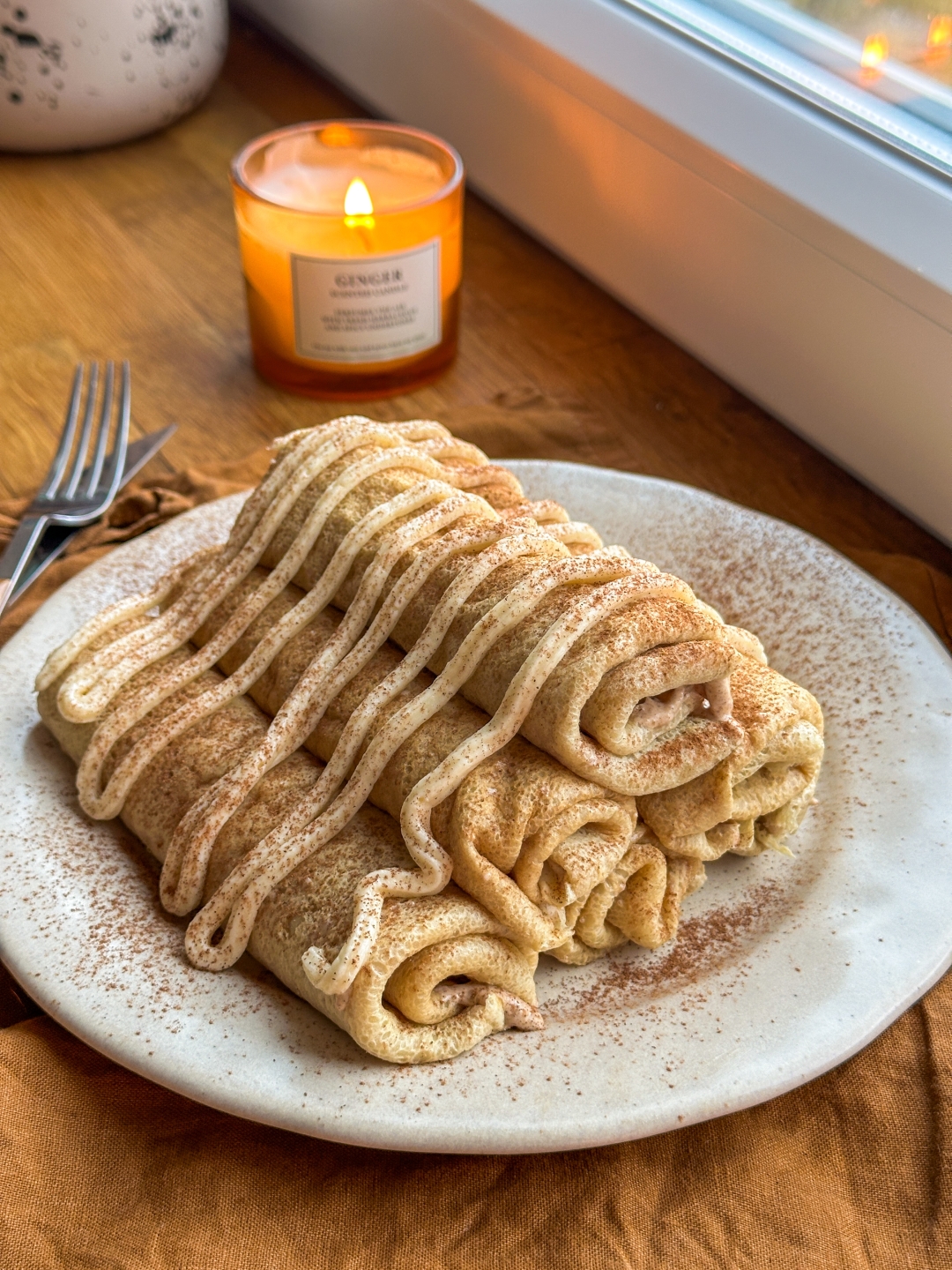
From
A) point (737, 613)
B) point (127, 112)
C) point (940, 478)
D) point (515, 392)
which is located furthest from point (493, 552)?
point (127, 112)

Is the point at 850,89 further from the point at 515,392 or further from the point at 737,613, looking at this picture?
the point at 737,613

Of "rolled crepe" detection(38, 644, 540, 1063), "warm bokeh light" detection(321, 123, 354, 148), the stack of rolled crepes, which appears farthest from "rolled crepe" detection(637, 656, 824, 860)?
"warm bokeh light" detection(321, 123, 354, 148)

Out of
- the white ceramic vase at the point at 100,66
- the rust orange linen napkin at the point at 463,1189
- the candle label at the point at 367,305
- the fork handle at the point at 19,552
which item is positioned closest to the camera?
the rust orange linen napkin at the point at 463,1189

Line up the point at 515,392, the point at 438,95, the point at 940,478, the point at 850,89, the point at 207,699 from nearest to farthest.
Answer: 1. the point at 207,699
2. the point at 940,478
3. the point at 850,89
4. the point at 515,392
5. the point at 438,95

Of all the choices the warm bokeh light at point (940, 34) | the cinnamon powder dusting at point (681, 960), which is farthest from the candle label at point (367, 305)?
the cinnamon powder dusting at point (681, 960)

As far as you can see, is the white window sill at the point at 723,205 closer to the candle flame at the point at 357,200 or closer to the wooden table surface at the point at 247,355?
the wooden table surface at the point at 247,355
